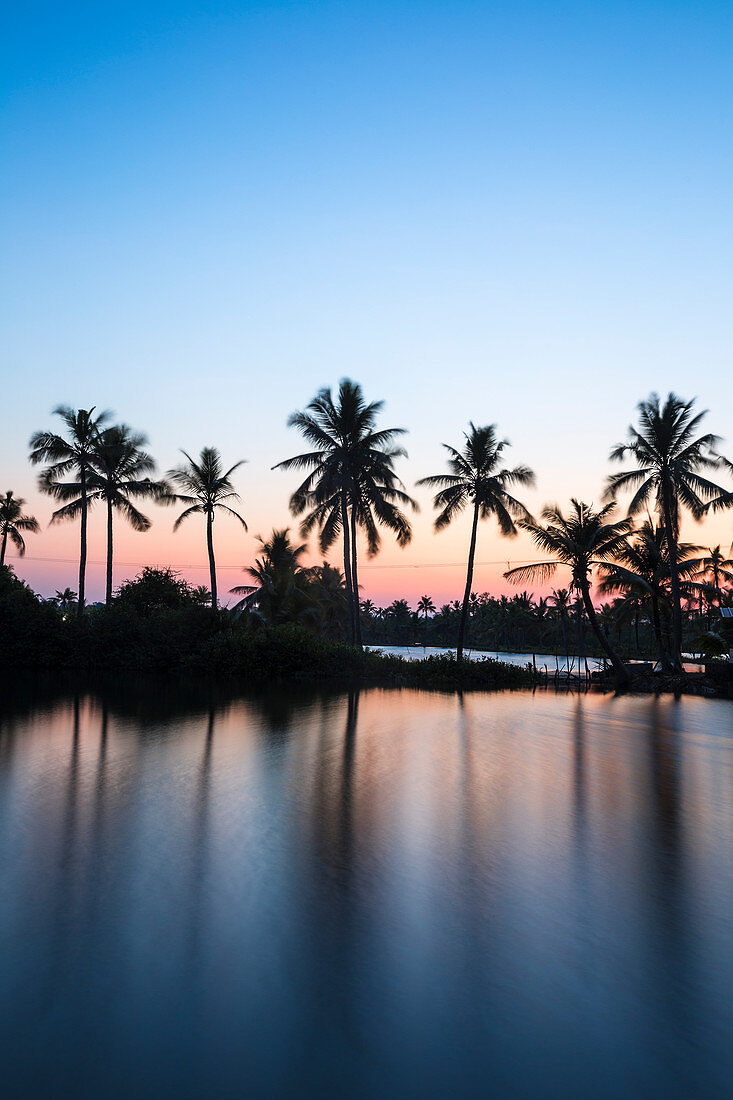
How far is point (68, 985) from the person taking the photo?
4305 millimetres

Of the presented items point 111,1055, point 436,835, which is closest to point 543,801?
point 436,835

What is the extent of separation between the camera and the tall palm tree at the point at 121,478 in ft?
114

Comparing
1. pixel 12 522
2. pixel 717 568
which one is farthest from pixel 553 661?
pixel 12 522

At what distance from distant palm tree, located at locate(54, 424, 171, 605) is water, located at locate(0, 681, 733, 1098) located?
2424 cm

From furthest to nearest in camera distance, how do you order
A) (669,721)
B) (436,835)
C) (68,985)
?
(669,721)
(436,835)
(68,985)

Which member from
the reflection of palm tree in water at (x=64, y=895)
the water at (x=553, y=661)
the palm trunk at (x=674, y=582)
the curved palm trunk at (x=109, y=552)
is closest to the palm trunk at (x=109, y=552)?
the curved palm trunk at (x=109, y=552)

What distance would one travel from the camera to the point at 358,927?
5.37 metres

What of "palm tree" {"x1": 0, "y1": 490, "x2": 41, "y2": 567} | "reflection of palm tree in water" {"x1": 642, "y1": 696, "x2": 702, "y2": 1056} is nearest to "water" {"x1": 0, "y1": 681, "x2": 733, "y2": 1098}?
"reflection of palm tree in water" {"x1": 642, "y1": 696, "x2": 702, "y2": 1056}

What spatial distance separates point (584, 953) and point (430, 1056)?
1881 mm

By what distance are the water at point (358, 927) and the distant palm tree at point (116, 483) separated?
79.5ft

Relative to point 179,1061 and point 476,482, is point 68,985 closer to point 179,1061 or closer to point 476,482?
point 179,1061

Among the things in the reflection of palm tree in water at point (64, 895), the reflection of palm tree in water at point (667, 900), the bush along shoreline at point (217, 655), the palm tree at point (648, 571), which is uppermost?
the palm tree at point (648, 571)

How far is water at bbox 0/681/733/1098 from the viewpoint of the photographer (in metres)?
3.63

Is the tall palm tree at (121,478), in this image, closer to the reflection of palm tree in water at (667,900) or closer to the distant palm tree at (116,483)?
the distant palm tree at (116,483)
